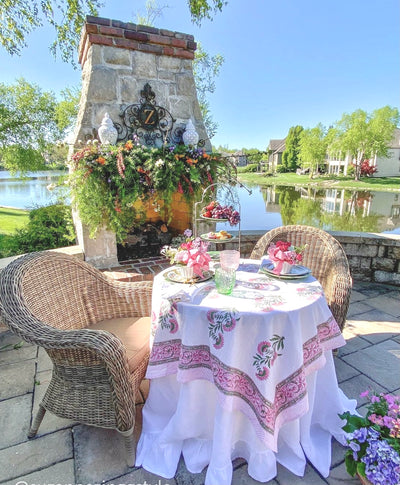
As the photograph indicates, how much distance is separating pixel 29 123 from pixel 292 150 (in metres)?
37.0

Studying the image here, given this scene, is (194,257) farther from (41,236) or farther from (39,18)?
(39,18)

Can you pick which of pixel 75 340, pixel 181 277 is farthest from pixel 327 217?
pixel 75 340

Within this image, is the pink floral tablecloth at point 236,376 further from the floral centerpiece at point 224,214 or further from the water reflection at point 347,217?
the water reflection at point 347,217

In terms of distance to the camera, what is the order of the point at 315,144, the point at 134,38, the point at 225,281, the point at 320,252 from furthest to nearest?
1. the point at 315,144
2. the point at 134,38
3. the point at 320,252
4. the point at 225,281

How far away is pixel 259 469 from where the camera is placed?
47.4 inches

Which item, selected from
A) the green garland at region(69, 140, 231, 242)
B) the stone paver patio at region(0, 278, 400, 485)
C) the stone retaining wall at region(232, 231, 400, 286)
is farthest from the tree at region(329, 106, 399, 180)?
the stone paver patio at region(0, 278, 400, 485)

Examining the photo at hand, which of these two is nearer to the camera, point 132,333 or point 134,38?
point 132,333

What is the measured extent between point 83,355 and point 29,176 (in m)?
8.18

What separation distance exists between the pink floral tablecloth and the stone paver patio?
57mm

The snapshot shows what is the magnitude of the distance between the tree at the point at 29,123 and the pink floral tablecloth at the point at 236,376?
269 inches

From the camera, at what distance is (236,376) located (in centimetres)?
113

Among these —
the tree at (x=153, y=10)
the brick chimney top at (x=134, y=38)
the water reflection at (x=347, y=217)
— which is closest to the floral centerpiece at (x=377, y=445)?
the brick chimney top at (x=134, y=38)

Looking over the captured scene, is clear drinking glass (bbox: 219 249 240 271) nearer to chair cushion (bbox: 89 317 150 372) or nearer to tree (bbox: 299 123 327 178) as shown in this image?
chair cushion (bbox: 89 317 150 372)

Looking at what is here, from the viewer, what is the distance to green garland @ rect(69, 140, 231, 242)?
8.32ft
